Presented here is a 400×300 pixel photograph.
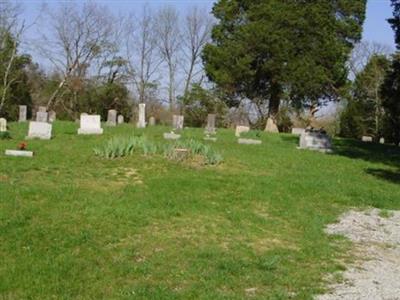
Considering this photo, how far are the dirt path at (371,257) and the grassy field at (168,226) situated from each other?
0.28 m

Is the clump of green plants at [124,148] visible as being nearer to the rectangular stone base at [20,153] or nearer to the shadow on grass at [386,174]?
the rectangular stone base at [20,153]

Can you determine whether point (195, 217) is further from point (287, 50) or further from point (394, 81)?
point (287, 50)

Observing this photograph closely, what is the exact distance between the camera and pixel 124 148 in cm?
1619

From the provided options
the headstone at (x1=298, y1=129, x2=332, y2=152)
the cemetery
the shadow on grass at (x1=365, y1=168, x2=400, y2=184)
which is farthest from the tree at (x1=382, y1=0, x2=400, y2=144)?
the shadow on grass at (x1=365, y1=168, x2=400, y2=184)

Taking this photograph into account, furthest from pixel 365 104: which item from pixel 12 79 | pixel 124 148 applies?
pixel 124 148

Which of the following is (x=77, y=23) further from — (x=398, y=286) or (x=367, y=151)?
(x=398, y=286)

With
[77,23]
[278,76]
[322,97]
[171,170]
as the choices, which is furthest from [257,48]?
[171,170]

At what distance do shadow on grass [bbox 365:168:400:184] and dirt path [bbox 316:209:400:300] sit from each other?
15.3ft

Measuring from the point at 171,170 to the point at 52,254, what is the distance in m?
7.00

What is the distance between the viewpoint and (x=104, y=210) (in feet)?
33.2

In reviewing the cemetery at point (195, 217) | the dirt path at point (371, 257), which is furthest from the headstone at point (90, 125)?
the dirt path at point (371, 257)

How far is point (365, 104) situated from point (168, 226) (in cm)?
4512

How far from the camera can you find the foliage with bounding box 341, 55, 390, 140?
50.7 metres

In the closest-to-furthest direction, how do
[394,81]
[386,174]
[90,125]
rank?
[386,174], [90,125], [394,81]
